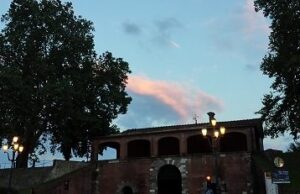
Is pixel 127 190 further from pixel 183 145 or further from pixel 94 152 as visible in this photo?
pixel 183 145

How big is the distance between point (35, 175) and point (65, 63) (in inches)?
494

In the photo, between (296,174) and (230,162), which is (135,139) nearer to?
(230,162)

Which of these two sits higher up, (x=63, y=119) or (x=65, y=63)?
→ (x=65, y=63)

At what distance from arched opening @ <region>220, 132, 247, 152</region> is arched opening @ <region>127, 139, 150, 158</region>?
860cm

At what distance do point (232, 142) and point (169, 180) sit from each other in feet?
25.6

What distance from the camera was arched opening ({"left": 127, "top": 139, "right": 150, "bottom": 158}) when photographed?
50.9 m

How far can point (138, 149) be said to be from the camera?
51469 mm

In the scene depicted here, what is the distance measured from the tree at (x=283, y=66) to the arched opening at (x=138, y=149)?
1655cm

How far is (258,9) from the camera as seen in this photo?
1486 inches

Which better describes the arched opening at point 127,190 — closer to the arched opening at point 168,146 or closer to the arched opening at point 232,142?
the arched opening at point 168,146

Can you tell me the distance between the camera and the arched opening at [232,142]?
46.6 meters

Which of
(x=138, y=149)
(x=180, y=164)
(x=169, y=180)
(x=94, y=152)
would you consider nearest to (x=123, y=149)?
(x=94, y=152)

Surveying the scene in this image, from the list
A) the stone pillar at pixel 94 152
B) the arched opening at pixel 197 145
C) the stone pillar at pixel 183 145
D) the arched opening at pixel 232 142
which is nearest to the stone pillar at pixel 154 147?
the stone pillar at pixel 183 145

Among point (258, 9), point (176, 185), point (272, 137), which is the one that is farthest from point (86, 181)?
point (258, 9)
